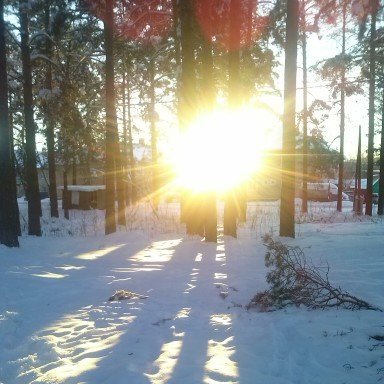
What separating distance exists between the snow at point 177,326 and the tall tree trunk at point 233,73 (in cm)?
321

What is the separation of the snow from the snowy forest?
0.08ft

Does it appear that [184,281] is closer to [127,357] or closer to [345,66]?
[127,357]

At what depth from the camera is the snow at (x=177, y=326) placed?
3539 mm

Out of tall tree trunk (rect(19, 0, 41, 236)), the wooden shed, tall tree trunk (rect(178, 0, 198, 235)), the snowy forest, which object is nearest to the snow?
the snowy forest

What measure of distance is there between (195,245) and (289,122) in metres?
4.57

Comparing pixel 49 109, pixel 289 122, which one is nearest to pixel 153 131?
pixel 49 109

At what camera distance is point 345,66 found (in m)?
20.0

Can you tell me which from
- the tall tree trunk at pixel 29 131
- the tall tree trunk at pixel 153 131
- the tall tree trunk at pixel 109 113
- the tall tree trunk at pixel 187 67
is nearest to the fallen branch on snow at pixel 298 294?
the tall tree trunk at pixel 187 67

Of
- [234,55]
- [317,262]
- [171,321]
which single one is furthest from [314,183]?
[171,321]

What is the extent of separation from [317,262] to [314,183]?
33480 mm

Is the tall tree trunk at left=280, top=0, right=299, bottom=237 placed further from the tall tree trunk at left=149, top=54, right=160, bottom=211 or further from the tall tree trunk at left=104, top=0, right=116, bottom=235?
the tall tree trunk at left=149, top=54, right=160, bottom=211

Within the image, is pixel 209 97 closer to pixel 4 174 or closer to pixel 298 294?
pixel 4 174

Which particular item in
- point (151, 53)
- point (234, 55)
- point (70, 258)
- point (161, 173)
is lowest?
point (70, 258)

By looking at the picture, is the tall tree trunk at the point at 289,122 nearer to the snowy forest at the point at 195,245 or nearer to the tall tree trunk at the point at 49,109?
the snowy forest at the point at 195,245
